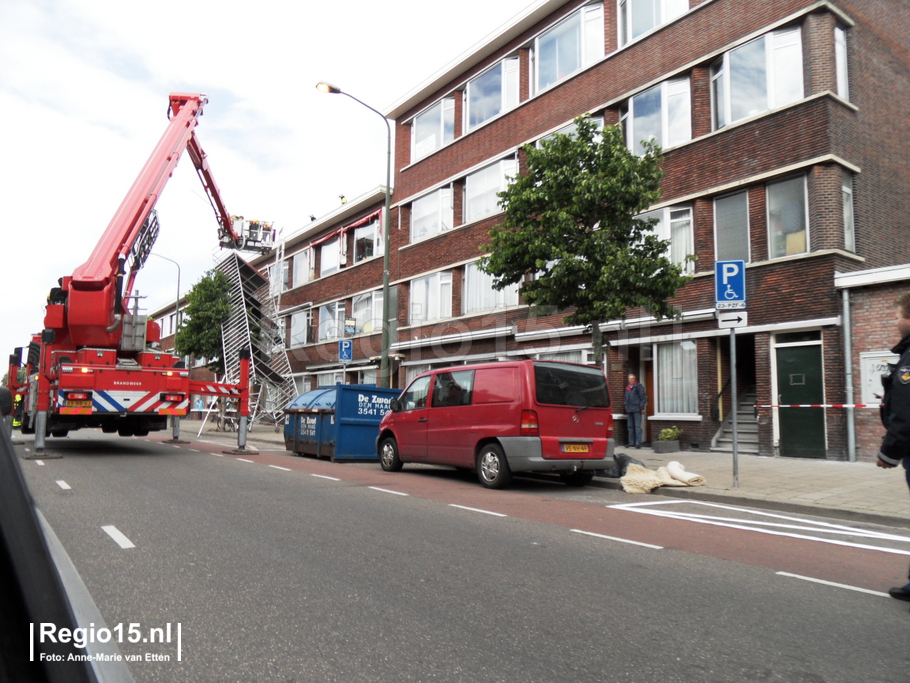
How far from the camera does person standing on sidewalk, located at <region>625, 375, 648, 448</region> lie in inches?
703

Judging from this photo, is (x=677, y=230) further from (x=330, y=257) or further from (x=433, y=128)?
(x=330, y=257)

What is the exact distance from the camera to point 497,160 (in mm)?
25109

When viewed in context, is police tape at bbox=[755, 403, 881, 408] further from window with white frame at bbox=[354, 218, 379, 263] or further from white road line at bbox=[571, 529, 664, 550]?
window with white frame at bbox=[354, 218, 379, 263]

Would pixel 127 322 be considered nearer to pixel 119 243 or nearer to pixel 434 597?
pixel 119 243

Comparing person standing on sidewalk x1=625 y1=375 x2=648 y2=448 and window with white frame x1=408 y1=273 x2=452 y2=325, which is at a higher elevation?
window with white frame x1=408 y1=273 x2=452 y2=325

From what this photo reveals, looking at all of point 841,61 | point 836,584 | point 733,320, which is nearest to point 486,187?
point 841,61

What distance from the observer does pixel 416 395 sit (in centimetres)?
1333

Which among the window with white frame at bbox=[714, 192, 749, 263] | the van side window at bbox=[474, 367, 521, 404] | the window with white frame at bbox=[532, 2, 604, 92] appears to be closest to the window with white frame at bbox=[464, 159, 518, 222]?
the window with white frame at bbox=[532, 2, 604, 92]

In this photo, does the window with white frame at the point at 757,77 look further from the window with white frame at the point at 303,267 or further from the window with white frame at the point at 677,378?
the window with white frame at the point at 303,267

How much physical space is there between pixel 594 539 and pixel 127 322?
1120cm

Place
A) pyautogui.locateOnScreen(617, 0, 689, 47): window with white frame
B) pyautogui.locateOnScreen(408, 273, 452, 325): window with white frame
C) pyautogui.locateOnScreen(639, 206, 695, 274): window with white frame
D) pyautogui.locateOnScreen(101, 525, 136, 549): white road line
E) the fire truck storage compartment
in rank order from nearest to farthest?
pyautogui.locateOnScreen(101, 525, 136, 549): white road line → the fire truck storage compartment → pyautogui.locateOnScreen(639, 206, 695, 274): window with white frame → pyautogui.locateOnScreen(617, 0, 689, 47): window with white frame → pyautogui.locateOnScreen(408, 273, 452, 325): window with white frame

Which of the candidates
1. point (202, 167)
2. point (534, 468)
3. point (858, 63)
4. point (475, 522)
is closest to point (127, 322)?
point (202, 167)

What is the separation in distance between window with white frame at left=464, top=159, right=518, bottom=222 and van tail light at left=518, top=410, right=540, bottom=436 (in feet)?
48.1

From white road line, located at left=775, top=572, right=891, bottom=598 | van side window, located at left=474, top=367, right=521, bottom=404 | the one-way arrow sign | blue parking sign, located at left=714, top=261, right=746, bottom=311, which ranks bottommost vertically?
white road line, located at left=775, top=572, right=891, bottom=598
